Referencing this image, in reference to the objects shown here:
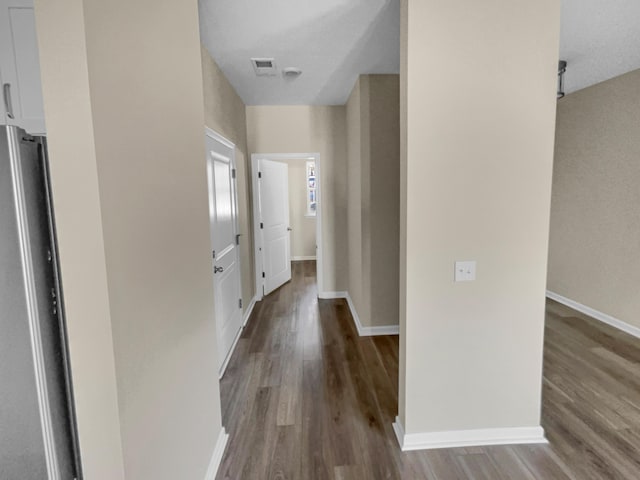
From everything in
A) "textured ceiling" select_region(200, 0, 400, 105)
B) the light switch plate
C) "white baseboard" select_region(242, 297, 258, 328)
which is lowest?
"white baseboard" select_region(242, 297, 258, 328)

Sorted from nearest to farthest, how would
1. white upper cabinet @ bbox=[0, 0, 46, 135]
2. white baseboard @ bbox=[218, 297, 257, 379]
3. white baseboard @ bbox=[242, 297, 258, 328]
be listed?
white upper cabinet @ bbox=[0, 0, 46, 135]
white baseboard @ bbox=[218, 297, 257, 379]
white baseboard @ bbox=[242, 297, 258, 328]

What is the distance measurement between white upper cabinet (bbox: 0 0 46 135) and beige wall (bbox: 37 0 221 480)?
1.45 feet

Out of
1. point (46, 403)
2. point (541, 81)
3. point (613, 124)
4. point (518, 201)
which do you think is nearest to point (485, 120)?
point (541, 81)

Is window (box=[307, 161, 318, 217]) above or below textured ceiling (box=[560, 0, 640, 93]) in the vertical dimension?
below

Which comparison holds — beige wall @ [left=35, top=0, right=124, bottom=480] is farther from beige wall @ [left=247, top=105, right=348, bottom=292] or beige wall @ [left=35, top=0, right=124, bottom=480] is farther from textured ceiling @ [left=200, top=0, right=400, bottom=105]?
beige wall @ [left=247, top=105, right=348, bottom=292]

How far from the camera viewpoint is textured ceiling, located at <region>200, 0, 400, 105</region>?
2039 mm

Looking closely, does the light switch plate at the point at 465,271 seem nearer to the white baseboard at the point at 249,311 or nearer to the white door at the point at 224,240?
the white door at the point at 224,240

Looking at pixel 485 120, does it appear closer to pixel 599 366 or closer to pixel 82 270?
pixel 82 270

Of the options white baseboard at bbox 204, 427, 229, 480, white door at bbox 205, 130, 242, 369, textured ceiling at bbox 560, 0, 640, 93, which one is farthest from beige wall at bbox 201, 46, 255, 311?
textured ceiling at bbox 560, 0, 640, 93

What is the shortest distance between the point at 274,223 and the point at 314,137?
1393 millimetres

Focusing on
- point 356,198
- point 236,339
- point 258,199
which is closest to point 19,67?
point 236,339

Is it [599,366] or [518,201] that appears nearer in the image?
[518,201]

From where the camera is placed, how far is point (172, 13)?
4.54 ft

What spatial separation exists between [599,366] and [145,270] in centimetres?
338
